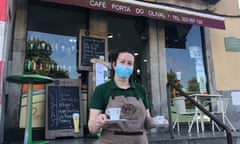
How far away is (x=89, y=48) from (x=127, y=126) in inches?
174

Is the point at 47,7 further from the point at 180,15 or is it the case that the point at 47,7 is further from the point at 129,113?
the point at 129,113

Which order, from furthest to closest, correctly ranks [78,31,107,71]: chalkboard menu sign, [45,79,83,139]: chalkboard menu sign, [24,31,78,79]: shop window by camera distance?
[78,31,107,71]: chalkboard menu sign < [24,31,78,79]: shop window < [45,79,83,139]: chalkboard menu sign

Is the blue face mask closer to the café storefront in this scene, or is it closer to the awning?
the café storefront

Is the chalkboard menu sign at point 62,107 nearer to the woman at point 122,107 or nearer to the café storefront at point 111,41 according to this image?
the café storefront at point 111,41

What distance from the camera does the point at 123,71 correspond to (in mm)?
1908

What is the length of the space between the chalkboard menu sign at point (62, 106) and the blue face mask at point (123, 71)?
11.2ft

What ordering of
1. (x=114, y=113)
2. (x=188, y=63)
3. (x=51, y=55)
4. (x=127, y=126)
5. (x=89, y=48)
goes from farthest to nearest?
(x=188, y=63), (x=89, y=48), (x=51, y=55), (x=127, y=126), (x=114, y=113)

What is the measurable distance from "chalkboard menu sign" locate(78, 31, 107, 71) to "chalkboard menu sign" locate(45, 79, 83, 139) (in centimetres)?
53

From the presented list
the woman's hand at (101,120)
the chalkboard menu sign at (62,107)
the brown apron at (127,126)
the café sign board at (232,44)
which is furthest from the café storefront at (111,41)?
the woman's hand at (101,120)

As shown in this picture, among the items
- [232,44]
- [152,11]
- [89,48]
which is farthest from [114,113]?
→ [232,44]

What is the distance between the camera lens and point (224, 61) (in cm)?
743

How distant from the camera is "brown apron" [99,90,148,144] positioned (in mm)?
1739

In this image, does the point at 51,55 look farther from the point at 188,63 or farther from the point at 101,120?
the point at 101,120

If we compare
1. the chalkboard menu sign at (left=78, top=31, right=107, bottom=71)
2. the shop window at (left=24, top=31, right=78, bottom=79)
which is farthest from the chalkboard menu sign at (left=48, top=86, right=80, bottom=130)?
the chalkboard menu sign at (left=78, top=31, right=107, bottom=71)
